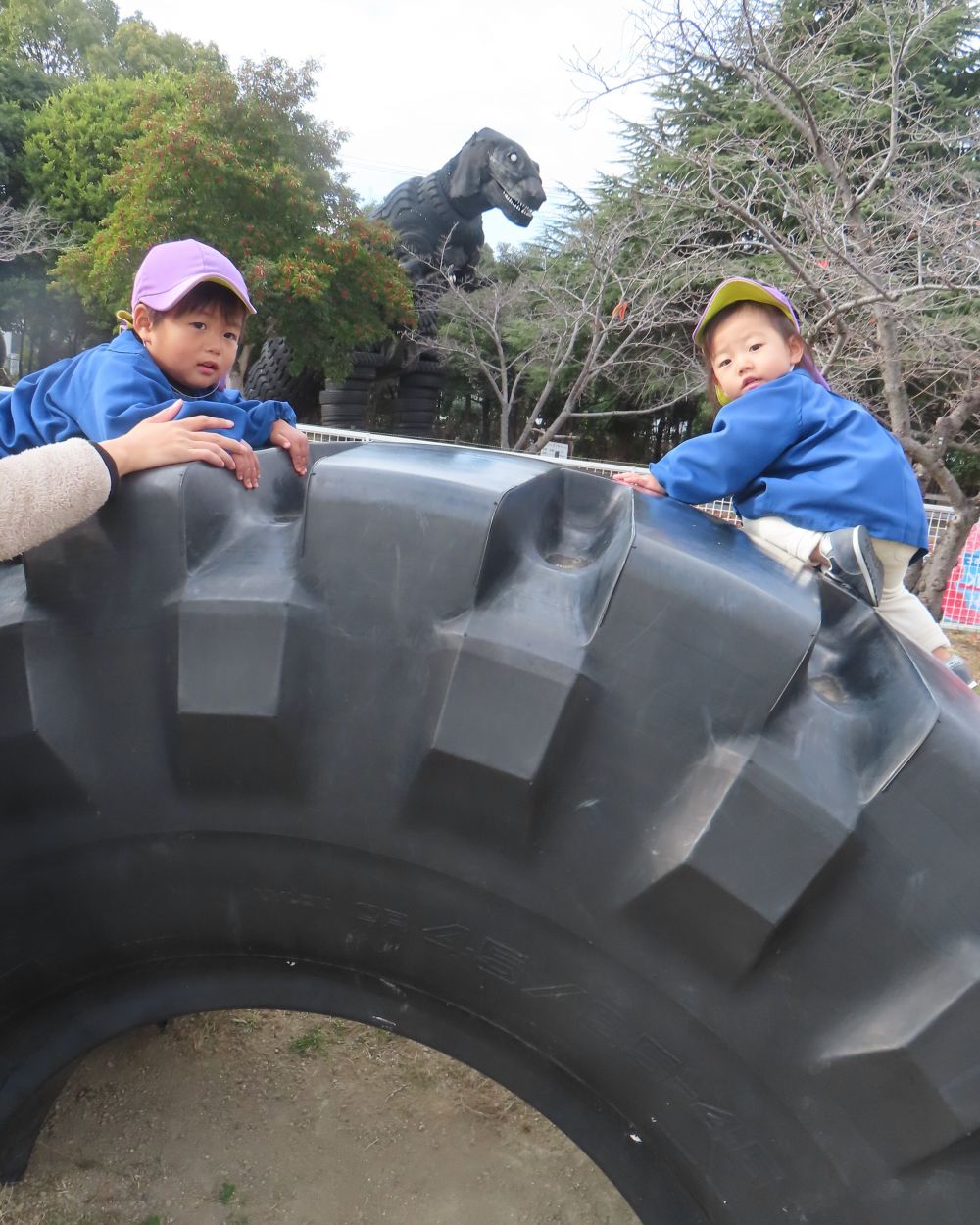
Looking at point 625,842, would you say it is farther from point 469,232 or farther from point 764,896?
point 469,232

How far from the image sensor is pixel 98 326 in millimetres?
20062

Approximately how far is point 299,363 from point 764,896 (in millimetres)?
14167

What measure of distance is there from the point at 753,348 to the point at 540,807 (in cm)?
101

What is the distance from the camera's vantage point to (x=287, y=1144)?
144 centimetres

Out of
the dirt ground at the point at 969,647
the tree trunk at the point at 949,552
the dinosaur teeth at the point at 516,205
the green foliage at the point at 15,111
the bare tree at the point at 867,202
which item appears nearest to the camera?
the bare tree at the point at 867,202

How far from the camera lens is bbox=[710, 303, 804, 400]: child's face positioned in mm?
1518

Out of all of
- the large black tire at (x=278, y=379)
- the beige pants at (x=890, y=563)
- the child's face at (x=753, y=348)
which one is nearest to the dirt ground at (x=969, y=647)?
the beige pants at (x=890, y=563)

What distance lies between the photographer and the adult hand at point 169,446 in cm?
100

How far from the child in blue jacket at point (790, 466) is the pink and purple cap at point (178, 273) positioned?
72 centimetres

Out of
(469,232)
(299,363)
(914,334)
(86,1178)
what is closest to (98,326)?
(299,363)

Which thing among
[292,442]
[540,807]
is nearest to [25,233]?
[292,442]

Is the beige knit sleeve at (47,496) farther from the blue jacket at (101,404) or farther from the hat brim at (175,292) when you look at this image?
the hat brim at (175,292)

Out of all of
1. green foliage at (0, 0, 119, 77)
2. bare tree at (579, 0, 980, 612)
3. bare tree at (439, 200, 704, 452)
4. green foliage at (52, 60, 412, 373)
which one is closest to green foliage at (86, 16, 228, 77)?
green foliage at (0, 0, 119, 77)

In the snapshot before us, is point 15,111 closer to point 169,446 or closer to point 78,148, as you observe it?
point 78,148
